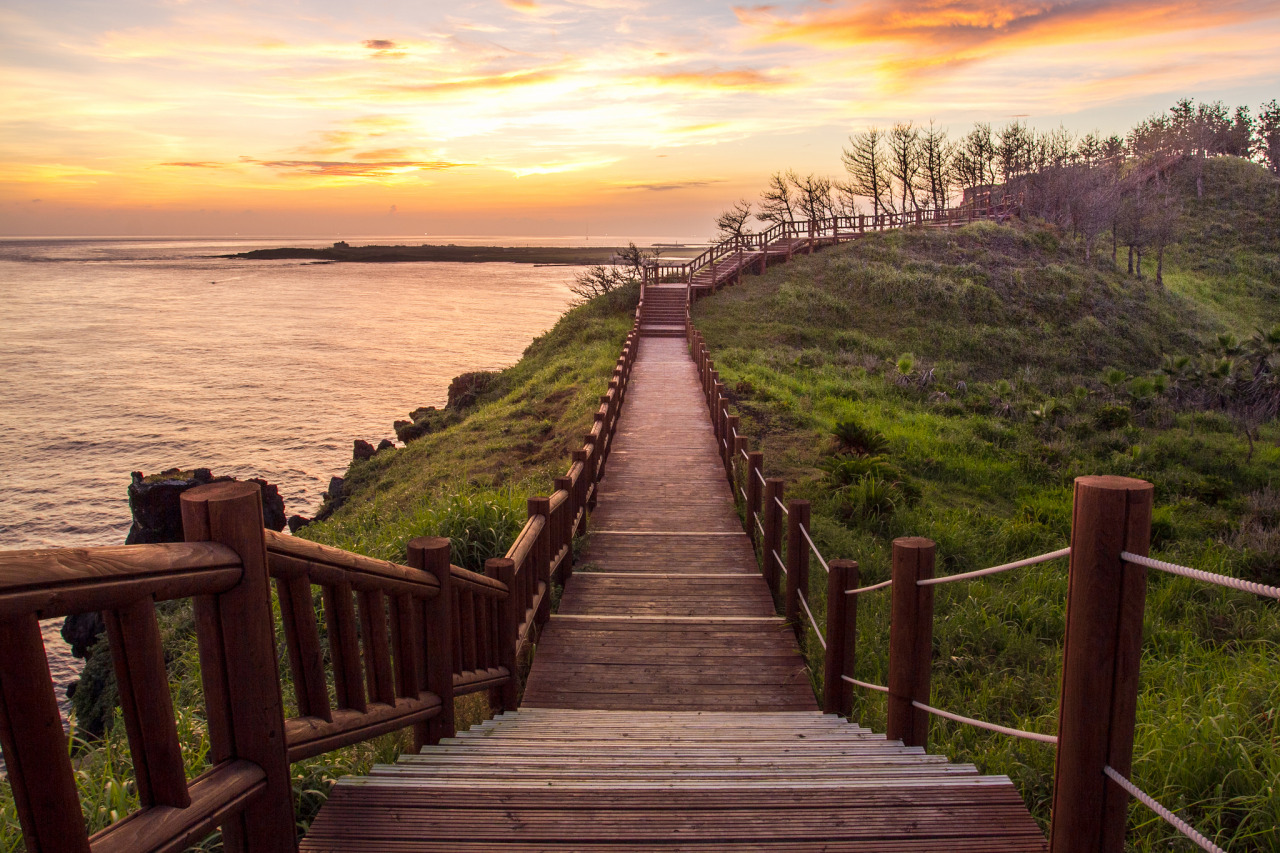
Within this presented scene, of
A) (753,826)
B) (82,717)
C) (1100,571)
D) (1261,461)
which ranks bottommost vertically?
(82,717)

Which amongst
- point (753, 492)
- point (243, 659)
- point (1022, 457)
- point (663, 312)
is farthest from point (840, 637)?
point (663, 312)

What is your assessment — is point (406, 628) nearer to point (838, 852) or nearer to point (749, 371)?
point (838, 852)

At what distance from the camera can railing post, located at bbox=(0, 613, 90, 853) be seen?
4.75ft

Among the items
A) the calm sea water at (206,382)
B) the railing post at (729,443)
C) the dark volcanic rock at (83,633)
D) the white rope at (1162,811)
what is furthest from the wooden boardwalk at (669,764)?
the calm sea water at (206,382)

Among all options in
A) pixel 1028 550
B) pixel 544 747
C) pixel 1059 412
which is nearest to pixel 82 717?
pixel 544 747

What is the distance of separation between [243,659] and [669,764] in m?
2.04

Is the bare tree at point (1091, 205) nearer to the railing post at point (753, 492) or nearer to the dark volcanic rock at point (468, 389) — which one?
the dark volcanic rock at point (468, 389)

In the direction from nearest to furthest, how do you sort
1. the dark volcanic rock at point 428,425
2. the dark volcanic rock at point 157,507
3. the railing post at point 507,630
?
1. the railing post at point 507,630
2. the dark volcanic rock at point 157,507
3. the dark volcanic rock at point 428,425

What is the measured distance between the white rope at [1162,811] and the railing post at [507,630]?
346cm

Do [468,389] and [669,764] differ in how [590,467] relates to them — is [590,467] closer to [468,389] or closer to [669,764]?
[669,764]

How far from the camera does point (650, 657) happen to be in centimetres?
610

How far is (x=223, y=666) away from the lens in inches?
81.9

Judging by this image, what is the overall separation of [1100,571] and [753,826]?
146 cm

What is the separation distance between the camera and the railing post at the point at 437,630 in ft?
11.9
